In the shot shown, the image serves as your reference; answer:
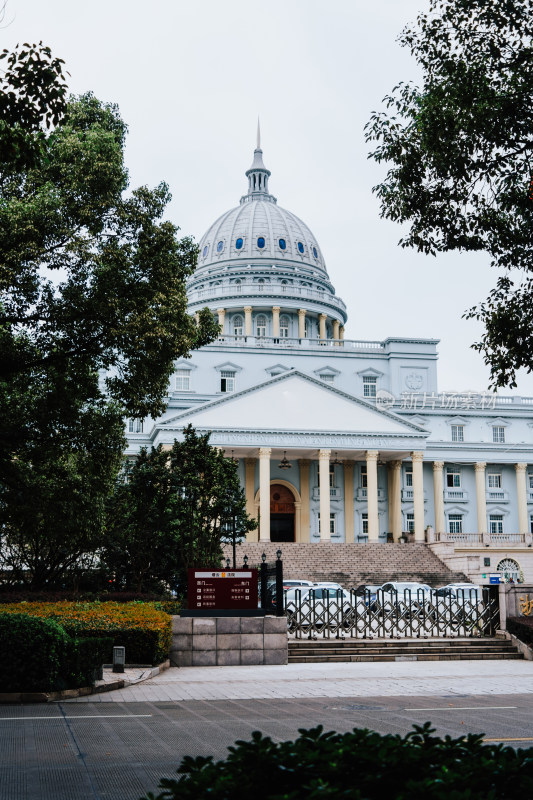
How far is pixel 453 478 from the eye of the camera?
231 feet

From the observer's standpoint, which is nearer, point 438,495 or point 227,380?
point 438,495

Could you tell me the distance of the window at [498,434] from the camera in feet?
242

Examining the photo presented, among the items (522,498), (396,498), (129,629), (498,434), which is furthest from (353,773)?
(498,434)

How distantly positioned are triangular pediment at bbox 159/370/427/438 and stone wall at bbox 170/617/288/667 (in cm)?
3634

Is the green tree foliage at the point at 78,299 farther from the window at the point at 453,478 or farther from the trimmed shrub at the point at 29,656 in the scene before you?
the window at the point at 453,478

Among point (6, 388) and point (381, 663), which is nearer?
point (6, 388)

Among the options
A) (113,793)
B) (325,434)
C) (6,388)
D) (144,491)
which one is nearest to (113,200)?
(6,388)

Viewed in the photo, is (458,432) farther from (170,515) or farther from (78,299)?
(78,299)

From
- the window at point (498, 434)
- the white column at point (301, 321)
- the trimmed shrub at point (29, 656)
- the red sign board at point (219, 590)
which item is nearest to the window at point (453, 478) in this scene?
the window at point (498, 434)

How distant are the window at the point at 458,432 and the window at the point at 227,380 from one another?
18549 millimetres

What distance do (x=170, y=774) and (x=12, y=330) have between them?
1341 cm

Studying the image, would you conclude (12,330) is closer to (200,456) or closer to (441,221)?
(441,221)

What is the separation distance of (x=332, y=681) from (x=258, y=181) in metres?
102

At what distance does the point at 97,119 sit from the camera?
20.0 meters
